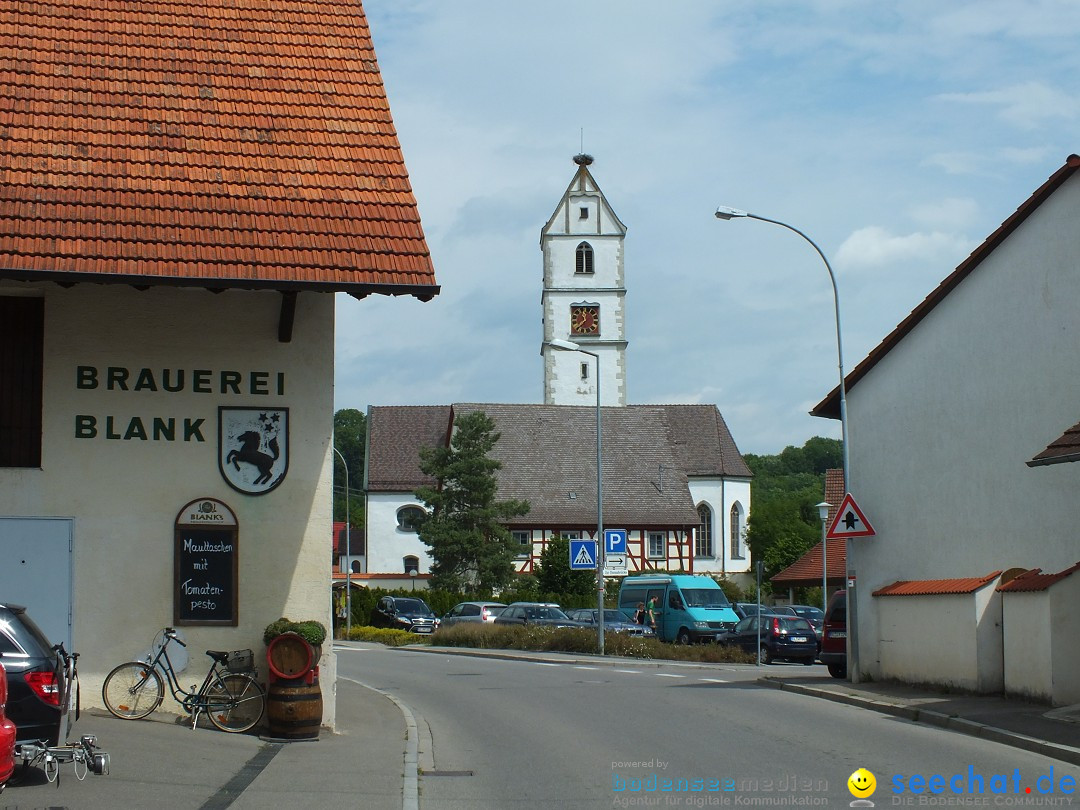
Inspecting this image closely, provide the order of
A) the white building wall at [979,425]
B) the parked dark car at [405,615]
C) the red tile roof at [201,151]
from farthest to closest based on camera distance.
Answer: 1. the parked dark car at [405,615]
2. the white building wall at [979,425]
3. the red tile roof at [201,151]

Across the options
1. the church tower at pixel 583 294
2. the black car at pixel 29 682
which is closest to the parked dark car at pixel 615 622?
the black car at pixel 29 682

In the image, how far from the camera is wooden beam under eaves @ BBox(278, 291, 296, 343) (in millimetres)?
15016

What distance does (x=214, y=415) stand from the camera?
15.5m

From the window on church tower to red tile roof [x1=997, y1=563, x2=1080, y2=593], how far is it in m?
70.6

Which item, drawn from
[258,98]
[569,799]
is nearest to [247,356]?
[258,98]

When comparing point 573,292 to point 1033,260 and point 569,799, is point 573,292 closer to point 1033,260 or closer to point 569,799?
point 1033,260

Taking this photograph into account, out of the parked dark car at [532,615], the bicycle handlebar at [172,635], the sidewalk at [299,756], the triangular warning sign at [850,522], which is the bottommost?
the parked dark car at [532,615]

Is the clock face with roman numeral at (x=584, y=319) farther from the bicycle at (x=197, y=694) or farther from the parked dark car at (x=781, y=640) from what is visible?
the bicycle at (x=197, y=694)

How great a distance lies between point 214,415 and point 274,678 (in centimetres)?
304

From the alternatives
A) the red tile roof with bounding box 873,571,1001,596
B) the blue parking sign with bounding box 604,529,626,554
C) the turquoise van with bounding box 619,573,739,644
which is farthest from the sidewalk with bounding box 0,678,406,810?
the turquoise van with bounding box 619,573,739,644

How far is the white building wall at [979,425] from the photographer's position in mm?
19203

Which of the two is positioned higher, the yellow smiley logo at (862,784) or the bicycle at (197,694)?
the bicycle at (197,694)

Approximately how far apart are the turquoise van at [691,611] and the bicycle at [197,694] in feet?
86.3

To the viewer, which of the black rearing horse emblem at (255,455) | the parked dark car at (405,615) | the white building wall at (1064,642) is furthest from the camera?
the parked dark car at (405,615)
